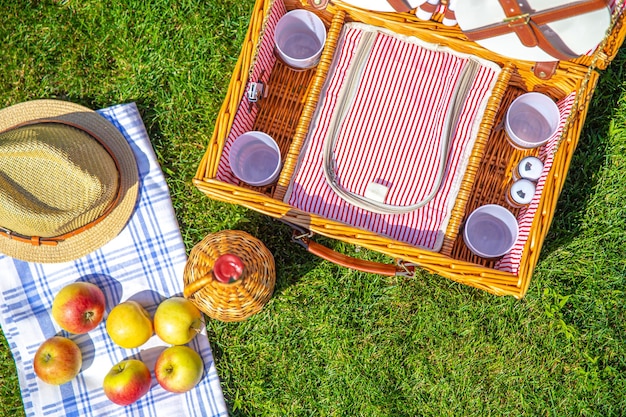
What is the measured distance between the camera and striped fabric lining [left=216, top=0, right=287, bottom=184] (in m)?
1.64

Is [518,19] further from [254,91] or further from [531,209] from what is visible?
[254,91]

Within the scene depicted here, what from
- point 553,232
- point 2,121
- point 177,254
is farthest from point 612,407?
point 2,121

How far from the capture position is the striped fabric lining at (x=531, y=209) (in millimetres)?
1617

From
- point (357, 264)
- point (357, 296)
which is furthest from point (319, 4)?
point (357, 296)

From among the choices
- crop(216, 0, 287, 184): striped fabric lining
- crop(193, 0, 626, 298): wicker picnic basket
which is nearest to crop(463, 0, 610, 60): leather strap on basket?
crop(193, 0, 626, 298): wicker picnic basket

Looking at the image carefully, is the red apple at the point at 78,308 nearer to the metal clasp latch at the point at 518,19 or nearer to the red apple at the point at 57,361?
the red apple at the point at 57,361

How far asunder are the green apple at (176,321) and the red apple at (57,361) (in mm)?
318

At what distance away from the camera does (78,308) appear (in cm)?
182

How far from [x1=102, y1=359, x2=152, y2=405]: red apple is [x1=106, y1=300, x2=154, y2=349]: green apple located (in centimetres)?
8

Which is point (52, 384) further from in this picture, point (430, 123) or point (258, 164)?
point (430, 123)

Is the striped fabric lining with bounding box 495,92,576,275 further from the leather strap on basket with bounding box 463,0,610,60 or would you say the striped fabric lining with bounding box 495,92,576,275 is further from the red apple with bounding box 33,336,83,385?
the red apple with bounding box 33,336,83,385

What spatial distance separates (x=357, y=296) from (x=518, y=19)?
1.17 metres

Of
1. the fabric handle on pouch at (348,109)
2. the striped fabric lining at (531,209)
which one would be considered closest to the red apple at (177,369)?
the fabric handle on pouch at (348,109)

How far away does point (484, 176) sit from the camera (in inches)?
69.0
